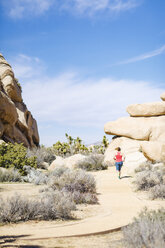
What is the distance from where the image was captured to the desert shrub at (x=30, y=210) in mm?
6109

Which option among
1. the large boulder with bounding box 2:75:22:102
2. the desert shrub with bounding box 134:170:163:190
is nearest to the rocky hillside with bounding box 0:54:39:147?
the large boulder with bounding box 2:75:22:102

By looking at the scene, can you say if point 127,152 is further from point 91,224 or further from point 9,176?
point 91,224

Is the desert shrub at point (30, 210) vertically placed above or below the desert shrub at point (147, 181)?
below

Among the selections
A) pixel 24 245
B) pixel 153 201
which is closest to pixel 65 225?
pixel 24 245

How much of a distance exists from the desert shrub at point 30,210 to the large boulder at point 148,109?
73.9 ft

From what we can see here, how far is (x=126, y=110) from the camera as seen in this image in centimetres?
2923

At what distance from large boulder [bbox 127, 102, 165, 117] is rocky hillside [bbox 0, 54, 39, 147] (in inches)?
479

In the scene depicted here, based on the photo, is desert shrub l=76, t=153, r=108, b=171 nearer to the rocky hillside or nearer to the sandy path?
the rocky hillside

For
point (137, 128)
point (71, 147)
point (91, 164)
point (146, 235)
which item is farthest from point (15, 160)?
point (71, 147)

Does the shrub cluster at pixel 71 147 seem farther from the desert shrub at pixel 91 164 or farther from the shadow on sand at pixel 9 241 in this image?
Result: the shadow on sand at pixel 9 241

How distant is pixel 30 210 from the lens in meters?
6.39

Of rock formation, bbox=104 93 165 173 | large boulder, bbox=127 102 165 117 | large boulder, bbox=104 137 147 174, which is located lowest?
large boulder, bbox=104 137 147 174

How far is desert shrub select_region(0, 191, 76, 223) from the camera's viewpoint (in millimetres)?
6109

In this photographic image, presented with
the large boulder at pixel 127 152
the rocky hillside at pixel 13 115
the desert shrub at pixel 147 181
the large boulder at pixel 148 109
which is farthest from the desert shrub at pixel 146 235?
the large boulder at pixel 148 109
